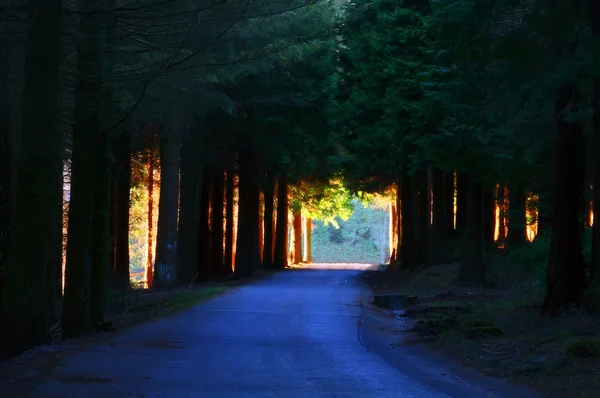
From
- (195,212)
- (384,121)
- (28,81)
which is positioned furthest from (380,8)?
(28,81)

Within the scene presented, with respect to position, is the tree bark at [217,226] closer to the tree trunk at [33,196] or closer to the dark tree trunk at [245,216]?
the dark tree trunk at [245,216]

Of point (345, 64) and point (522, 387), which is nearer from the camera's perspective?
point (522, 387)

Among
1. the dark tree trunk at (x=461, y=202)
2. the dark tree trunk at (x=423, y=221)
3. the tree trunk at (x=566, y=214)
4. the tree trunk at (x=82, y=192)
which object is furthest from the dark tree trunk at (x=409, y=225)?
the tree trunk at (x=82, y=192)

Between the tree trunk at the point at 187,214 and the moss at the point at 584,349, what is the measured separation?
66.2ft

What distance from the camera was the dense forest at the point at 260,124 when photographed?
13266 millimetres

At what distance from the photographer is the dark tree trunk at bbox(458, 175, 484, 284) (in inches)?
1079

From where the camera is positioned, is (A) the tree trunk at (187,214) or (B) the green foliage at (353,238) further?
(B) the green foliage at (353,238)

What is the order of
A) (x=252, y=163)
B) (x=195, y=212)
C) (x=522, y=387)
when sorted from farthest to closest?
(x=252, y=163) → (x=195, y=212) → (x=522, y=387)

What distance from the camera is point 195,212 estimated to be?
3112 centimetres

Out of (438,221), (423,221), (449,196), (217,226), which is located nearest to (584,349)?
(438,221)

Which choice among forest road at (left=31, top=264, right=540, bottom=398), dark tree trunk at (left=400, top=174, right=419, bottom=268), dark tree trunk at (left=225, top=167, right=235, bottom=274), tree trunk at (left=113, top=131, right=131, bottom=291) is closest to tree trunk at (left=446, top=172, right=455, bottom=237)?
dark tree trunk at (left=400, top=174, right=419, bottom=268)

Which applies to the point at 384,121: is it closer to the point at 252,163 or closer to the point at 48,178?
the point at 252,163

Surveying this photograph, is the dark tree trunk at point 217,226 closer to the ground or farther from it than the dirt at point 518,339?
farther from it

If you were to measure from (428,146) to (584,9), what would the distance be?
1005 centimetres
